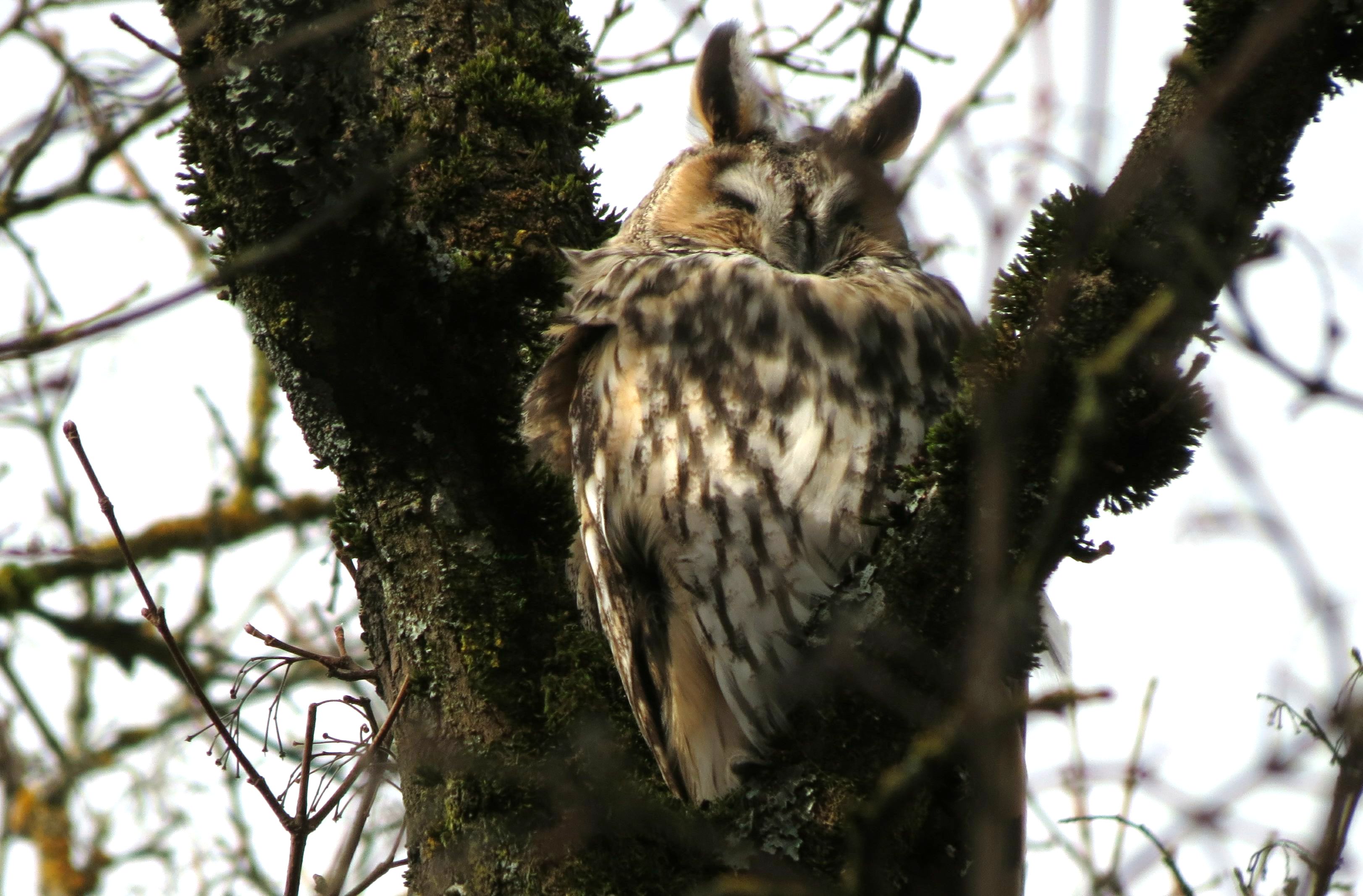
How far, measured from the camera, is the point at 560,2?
290cm

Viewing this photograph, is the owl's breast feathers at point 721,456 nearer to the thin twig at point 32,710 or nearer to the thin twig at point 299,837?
the thin twig at point 299,837

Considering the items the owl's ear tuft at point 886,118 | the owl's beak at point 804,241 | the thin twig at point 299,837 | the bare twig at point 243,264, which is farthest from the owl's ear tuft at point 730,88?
the thin twig at point 299,837

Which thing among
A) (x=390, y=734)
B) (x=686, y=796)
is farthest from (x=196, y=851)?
(x=390, y=734)

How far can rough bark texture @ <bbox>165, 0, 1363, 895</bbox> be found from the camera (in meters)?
1.64

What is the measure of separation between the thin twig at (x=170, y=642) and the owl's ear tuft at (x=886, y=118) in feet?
6.72

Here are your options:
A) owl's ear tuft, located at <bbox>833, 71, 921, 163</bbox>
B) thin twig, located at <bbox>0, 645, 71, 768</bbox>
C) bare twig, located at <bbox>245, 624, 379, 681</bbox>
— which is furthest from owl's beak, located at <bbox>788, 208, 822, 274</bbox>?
thin twig, located at <bbox>0, 645, 71, 768</bbox>

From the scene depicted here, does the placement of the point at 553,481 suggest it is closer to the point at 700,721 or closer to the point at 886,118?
the point at 700,721

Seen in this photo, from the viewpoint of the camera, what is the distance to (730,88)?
140 inches

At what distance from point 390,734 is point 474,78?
126cm

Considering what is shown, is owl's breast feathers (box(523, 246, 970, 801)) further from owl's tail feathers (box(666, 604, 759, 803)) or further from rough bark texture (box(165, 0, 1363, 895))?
rough bark texture (box(165, 0, 1363, 895))

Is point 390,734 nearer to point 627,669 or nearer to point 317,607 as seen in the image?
point 627,669

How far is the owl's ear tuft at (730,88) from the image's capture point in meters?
3.51

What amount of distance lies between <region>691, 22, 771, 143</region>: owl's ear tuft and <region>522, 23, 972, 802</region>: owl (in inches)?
24.8

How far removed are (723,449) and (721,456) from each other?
14 millimetres
